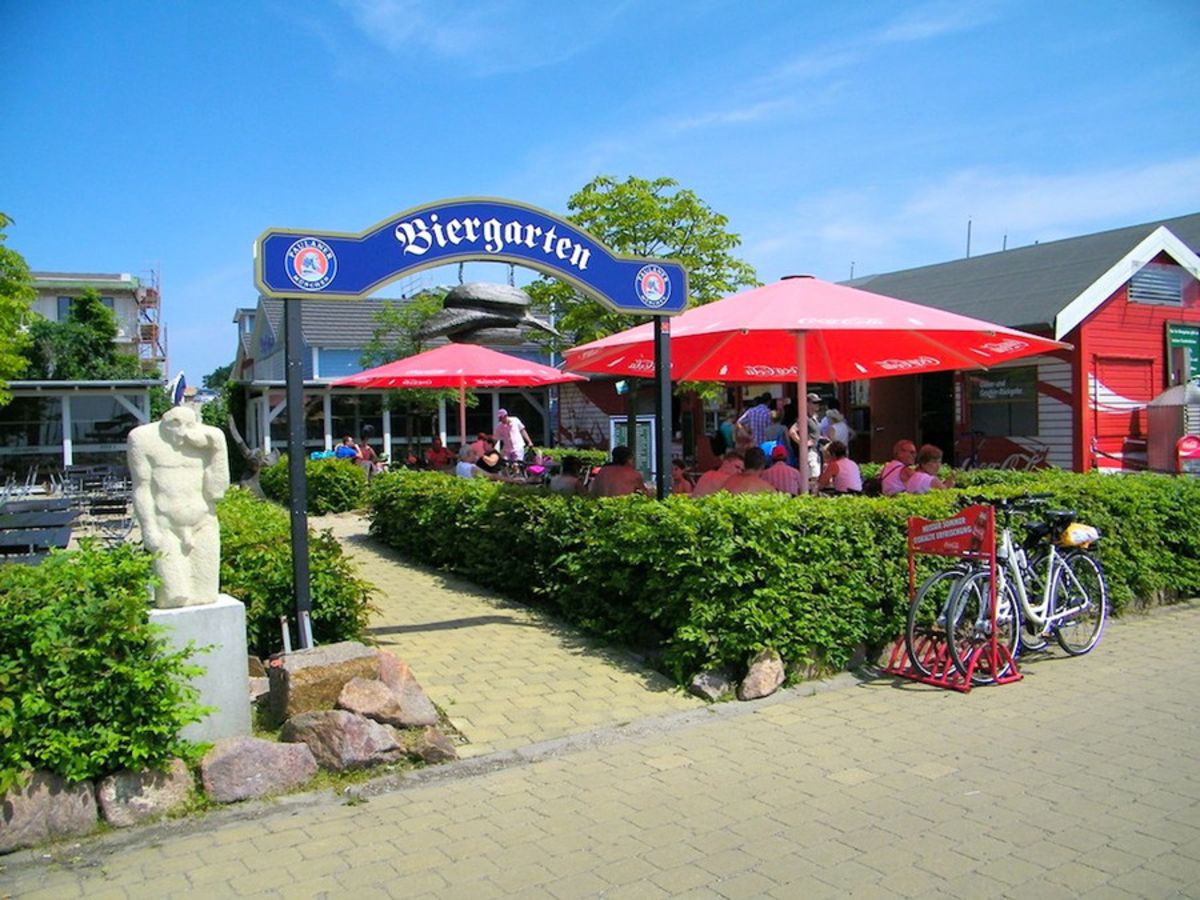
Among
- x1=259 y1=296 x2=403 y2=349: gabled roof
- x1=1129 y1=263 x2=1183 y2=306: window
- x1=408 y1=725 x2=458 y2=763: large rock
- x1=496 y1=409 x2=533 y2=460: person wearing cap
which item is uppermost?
x1=259 y1=296 x2=403 y2=349: gabled roof

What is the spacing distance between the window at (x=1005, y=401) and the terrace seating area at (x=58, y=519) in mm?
13013

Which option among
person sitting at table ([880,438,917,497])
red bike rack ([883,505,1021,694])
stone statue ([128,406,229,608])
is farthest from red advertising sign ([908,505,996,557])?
stone statue ([128,406,229,608])

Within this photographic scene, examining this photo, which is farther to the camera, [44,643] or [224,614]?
[224,614]

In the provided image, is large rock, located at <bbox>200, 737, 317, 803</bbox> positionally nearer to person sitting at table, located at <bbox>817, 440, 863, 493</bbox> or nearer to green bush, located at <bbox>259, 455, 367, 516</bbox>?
person sitting at table, located at <bbox>817, 440, 863, 493</bbox>

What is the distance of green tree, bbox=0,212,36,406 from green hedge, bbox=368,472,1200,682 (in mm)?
12995

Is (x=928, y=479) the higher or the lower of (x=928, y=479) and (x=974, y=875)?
the higher

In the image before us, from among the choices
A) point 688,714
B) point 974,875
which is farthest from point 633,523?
point 974,875

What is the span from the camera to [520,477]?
1413cm

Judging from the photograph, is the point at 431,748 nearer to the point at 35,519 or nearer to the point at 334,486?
the point at 35,519

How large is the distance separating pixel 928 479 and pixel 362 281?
483 centimetres

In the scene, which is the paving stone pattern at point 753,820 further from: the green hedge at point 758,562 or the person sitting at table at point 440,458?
the person sitting at table at point 440,458

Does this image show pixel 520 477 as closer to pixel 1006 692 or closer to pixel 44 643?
pixel 1006 692

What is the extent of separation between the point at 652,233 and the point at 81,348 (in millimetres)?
34102

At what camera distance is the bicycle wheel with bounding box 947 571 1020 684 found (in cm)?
583
